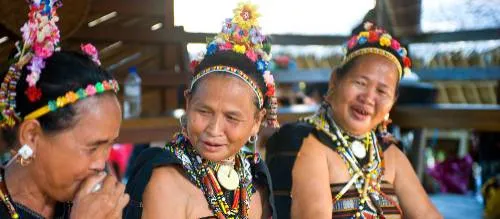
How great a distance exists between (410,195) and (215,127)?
4.13ft

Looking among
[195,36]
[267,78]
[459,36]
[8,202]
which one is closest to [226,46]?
[267,78]

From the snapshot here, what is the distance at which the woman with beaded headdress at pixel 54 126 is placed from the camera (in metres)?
1.51

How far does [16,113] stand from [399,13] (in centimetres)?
339

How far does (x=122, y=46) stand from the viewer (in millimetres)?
3459

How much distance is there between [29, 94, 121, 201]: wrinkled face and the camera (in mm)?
1549

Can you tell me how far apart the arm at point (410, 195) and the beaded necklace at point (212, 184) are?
100 centimetres

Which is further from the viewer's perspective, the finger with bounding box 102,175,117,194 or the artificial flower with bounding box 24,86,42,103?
the finger with bounding box 102,175,117,194

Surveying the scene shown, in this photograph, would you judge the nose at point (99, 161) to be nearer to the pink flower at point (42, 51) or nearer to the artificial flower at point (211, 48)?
the pink flower at point (42, 51)

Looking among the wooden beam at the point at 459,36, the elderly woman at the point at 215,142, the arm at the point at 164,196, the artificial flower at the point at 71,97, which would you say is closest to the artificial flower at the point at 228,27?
the elderly woman at the point at 215,142

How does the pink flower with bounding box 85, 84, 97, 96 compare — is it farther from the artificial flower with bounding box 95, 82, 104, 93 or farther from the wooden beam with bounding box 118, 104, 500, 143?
the wooden beam with bounding box 118, 104, 500, 143

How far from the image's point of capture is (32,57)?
1518 millimetres

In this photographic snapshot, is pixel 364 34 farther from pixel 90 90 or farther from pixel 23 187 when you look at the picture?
pixel 23 187

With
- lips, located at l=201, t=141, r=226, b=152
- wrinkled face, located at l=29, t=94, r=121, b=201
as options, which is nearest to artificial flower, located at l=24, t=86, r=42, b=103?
wrinkled face, located at l=29, t=94, r=121, b=201

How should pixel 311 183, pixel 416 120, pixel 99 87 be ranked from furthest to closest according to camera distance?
pixel 416 120 → pixel 311 183 → pixel 99 87
